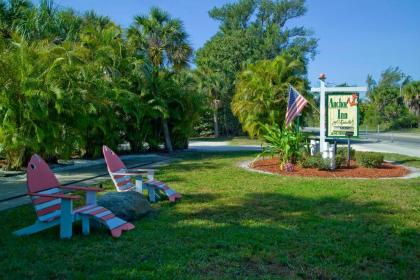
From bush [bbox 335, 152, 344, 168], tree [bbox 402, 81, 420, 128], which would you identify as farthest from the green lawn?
tree [bbox 402, 81, 420, 128]

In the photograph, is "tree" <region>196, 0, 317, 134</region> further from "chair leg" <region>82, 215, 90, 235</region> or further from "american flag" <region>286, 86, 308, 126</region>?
"chair leg" <region>82, 215, 90, 235</region>

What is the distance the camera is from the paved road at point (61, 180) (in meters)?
8.34

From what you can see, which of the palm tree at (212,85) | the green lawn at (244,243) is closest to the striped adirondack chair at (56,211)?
the green lawn at (244,243)

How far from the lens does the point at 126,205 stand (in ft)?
21.1

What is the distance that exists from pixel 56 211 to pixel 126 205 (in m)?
1.04

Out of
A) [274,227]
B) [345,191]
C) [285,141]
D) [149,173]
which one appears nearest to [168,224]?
[274,227]

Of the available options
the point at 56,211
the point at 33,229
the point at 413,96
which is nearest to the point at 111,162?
the point at 56,211

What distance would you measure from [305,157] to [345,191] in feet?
13.0

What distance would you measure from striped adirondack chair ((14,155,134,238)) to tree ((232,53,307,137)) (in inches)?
702

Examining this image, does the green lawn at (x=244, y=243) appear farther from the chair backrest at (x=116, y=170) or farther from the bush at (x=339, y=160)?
the bush at (x=339, y=160)

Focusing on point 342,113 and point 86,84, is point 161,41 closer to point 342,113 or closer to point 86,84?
point 86,84

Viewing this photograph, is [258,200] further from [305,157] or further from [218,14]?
[218,14]

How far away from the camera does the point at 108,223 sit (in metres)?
5.63

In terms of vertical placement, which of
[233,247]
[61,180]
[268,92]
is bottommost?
[233,247]
